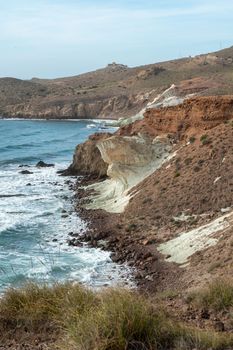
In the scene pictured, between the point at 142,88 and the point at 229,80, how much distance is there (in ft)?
88.8

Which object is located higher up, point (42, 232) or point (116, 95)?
point (116, 95)

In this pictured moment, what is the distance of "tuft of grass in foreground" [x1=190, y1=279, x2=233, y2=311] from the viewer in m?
8.27

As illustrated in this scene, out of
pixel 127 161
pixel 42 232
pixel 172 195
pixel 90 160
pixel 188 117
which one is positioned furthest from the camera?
pixel 90 160

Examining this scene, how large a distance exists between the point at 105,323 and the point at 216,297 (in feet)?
9.79

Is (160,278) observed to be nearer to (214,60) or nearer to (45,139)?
(45,139)

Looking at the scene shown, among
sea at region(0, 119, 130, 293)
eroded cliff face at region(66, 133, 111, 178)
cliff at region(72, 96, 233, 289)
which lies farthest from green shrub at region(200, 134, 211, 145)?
eroded cliff face at region(66, 133, 111, 178)

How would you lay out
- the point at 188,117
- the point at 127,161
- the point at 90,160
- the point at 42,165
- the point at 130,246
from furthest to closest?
1. the point at 42,165
2. the point at 90,160
3. the point at 188,117
4. the point at 127,161
5. the point at 130,246

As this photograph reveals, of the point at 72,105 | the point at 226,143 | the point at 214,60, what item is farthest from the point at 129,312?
the point at 214,60

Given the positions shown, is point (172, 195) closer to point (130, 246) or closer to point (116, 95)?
point (130, 246)

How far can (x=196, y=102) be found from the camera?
27.3 m

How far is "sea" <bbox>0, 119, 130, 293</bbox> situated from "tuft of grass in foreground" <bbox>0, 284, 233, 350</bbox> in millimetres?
886

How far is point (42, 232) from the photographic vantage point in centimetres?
2125

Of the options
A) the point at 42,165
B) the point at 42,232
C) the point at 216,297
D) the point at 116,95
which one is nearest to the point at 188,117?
the point at 42,232

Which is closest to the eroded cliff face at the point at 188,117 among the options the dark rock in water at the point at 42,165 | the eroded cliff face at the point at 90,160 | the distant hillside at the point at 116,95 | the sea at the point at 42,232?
the eroded cliff face at the point at 90,160
